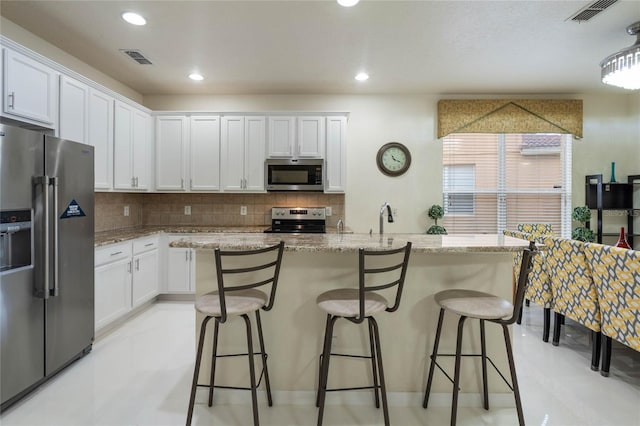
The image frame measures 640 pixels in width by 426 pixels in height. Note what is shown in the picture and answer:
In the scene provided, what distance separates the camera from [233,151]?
4238 mm

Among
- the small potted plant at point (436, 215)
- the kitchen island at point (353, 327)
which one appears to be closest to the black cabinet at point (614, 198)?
the small potted plant at point (436, 215)

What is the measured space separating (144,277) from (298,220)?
1.84 m

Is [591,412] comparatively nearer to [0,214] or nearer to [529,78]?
[529,78]

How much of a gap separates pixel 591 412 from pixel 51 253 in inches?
141

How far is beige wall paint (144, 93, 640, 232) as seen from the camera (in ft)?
14.6

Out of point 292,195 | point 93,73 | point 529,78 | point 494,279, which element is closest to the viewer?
point 494,279

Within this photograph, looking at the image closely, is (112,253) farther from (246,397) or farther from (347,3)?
(347,3)

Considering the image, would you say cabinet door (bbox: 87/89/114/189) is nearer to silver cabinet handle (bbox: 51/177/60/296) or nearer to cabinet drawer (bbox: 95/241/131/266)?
cabinet drawer (bbox: 95/241/131/266)

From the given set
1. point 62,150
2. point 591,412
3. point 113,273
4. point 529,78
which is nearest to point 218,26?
point 62,150

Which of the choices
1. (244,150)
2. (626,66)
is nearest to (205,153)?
(244,150)

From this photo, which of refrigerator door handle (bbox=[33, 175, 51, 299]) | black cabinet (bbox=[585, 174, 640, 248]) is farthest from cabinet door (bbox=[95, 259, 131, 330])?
black cabinet (bbox=[585, 174, 640, 248])

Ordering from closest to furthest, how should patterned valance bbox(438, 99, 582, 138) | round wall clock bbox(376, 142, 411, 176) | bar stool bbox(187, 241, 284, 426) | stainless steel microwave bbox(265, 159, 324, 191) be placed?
bar stool bbox(187, 241, 284, 426)
stainless steel microwave bbox(265, 159, 324, 191)
patterned valance bbox(438, 99, 582, 138)
round wall clock bbox(376, 142, 411, 176)

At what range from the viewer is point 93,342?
2.91 m

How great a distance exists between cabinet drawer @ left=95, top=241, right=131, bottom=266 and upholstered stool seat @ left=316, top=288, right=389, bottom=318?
2.18 metres
